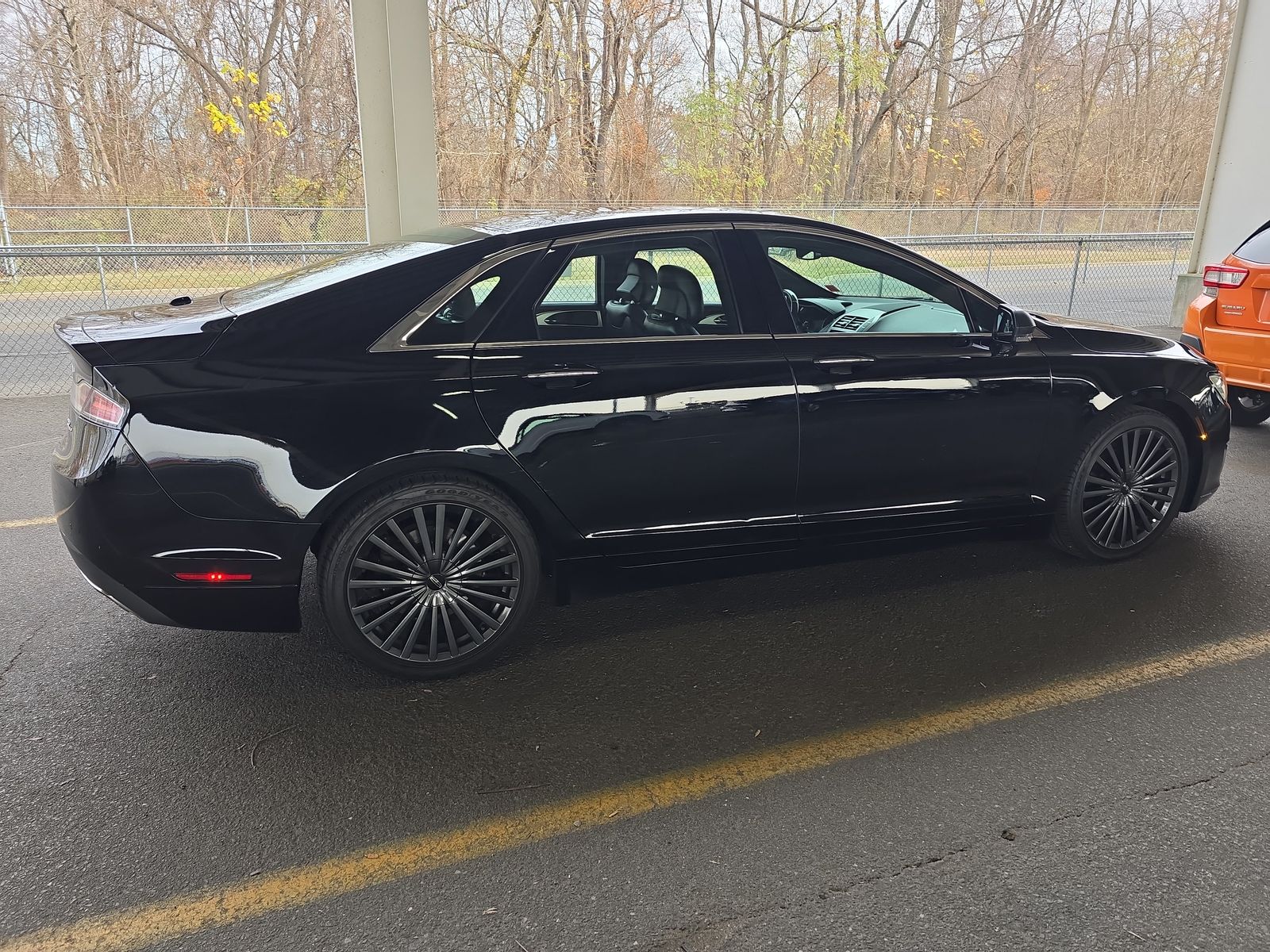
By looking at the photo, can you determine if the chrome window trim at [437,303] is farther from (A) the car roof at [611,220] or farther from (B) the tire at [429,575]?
(B) the tire at [429,575]

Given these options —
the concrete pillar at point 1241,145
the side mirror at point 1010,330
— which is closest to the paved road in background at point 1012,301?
the concrete pillar at point 1241,145

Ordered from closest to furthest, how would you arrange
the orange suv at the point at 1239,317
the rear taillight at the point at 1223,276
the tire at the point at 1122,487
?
the tire at the point at 1122,487 → the orange suv at the point at 1239,317 → the rear taillight at the point at 1223,276

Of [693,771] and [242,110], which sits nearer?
[693,771]

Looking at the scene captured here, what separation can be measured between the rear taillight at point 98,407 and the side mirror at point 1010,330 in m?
3.34

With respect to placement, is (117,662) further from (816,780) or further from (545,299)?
(816,780)

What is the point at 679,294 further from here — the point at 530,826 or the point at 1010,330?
the point at 530,826

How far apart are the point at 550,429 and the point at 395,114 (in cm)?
566

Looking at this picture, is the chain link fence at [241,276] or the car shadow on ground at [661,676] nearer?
the car shadow on ground at [661,676]

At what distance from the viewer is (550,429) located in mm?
3121

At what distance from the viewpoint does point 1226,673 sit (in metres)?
3.23

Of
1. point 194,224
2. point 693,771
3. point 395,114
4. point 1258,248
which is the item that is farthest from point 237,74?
point 693,771

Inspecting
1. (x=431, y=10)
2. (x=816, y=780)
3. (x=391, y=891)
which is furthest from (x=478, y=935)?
(x=431, y=10)

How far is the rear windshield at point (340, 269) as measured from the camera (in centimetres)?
317

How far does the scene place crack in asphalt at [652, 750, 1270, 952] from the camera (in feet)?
6.83
